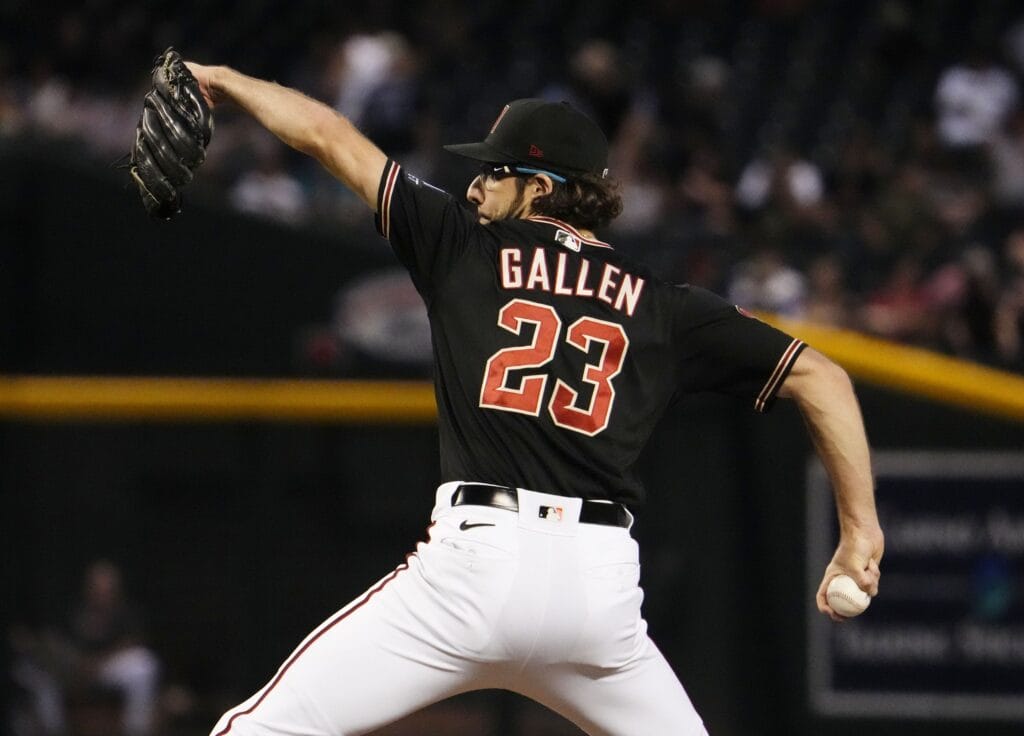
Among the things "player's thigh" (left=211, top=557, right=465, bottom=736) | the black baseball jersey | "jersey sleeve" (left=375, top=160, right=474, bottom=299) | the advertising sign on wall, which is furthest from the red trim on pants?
the advertising sign on wall

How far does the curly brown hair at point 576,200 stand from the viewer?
3.90 metres

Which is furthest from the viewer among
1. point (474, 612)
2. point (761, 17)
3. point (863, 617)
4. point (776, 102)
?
point (761, 17)

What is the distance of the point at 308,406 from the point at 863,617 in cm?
242

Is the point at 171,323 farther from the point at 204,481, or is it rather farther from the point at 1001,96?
the point at 1001,96

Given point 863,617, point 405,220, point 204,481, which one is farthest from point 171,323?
point 405,220

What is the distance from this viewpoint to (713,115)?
10758mm

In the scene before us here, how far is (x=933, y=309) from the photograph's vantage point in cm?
791

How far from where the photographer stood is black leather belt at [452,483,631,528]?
3.59m

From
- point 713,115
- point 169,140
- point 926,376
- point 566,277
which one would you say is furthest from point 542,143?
point 713,115

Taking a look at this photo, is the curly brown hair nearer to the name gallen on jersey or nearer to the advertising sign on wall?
the name gallen on jersey

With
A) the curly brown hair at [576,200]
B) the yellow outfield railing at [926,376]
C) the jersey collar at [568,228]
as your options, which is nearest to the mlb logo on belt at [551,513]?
the jersey collar at [568,228]

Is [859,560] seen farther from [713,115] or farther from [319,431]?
[713,115]

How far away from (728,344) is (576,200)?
47 cm

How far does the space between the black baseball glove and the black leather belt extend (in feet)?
2.91
